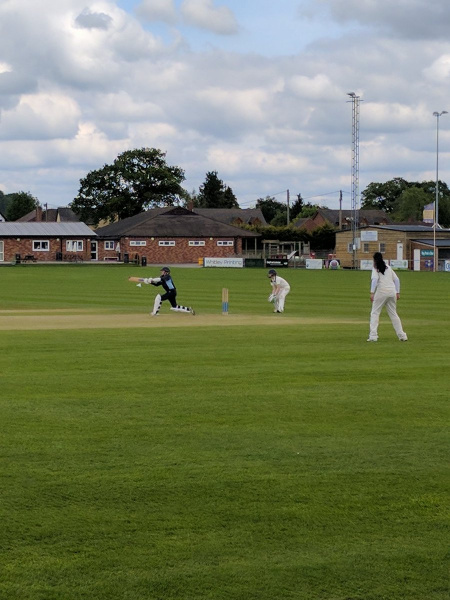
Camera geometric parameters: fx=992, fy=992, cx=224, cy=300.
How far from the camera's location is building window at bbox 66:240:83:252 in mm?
110869

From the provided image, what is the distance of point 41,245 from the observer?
10912 cm

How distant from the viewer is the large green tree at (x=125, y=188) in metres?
146

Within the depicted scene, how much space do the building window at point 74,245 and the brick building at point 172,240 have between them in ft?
11.4

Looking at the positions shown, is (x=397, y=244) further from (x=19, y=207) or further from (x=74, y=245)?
(x=19, y=207)

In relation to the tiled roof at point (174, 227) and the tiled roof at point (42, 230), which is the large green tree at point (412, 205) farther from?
the tiled roof at point (42, 230)

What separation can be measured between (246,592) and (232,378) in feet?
28.1

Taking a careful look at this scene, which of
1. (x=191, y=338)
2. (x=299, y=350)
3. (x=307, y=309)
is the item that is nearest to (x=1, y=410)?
(x=299, y=350)

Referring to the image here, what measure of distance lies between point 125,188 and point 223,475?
14032 centimetres

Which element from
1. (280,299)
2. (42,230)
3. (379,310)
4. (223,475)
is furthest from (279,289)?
(42,230)

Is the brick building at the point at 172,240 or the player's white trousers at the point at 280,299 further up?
the brick building at the point at 172,240

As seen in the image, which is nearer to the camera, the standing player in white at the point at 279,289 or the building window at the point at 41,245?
the standing player in white at the point at 279,289

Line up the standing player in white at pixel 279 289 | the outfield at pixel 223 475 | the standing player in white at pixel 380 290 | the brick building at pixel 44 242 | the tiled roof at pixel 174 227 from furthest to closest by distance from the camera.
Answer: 1. the tiled roof at pixel 174 227
2. the brick building at pixel 44 242
3. the standing player in white at pixel 279 289
4. the standing player in white at pixel 380 290
5. the outfield at pixel 223 475

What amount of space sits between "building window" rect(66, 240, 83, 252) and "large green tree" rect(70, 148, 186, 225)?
3337cm

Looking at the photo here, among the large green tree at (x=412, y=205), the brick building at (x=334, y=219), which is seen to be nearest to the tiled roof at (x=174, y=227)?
the brick building at (x=334, y=219)
